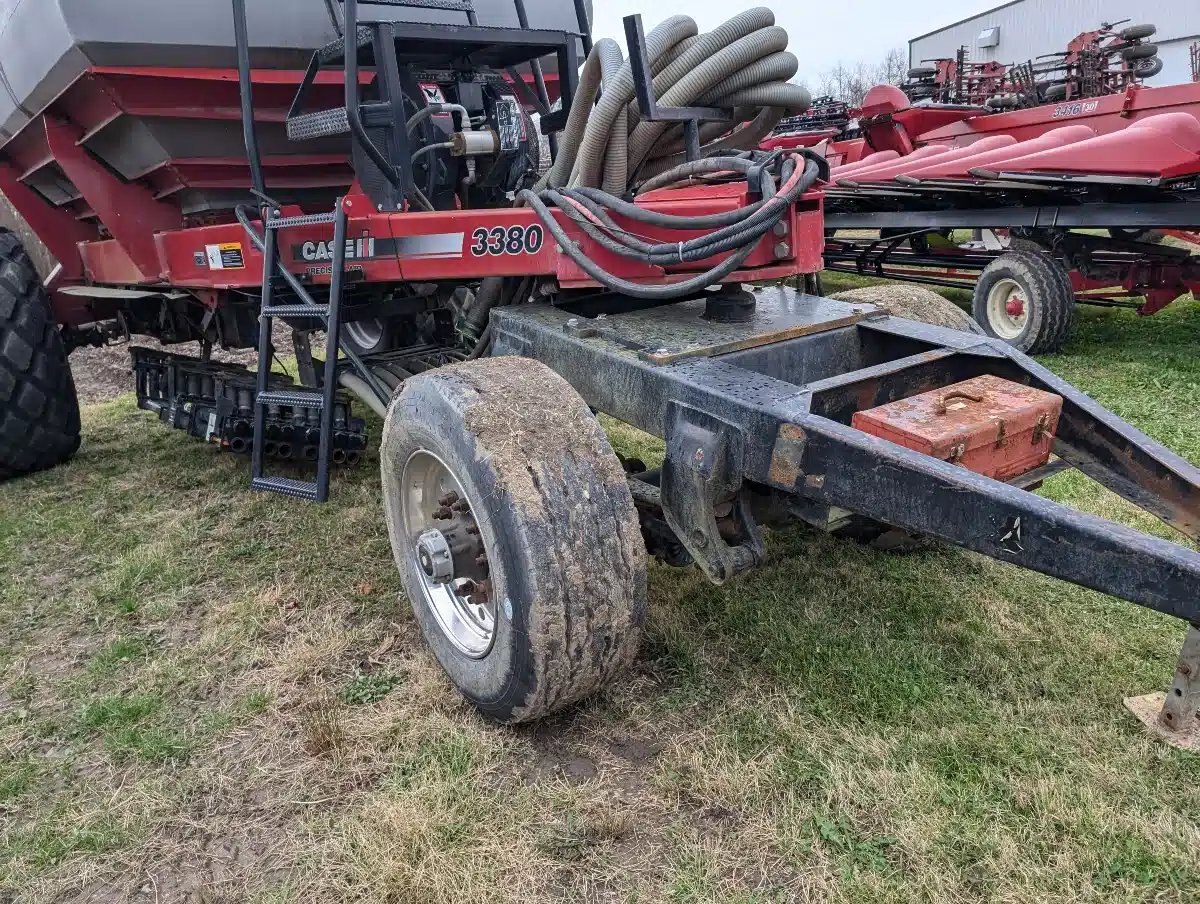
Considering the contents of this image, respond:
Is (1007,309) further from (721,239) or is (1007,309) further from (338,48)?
(338,48)

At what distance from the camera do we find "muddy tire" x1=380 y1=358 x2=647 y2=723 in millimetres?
2125

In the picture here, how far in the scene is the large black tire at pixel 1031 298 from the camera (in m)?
6.35

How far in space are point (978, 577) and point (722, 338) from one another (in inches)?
52.8

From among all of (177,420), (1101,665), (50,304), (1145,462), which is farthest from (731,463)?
(50,304)

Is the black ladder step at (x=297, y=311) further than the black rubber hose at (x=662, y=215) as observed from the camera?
Yes

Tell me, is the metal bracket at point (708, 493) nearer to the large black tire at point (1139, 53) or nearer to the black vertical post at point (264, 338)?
the black vertical post at point (264, 338)

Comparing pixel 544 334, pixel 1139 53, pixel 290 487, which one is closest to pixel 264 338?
pixel 290 487

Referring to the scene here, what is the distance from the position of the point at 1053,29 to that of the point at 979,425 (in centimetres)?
3765

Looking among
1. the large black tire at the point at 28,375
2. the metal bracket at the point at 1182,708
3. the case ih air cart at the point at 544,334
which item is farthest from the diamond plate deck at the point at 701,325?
the large black tire at the point at 28,375

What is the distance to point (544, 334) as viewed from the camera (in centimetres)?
283

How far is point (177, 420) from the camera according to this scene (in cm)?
460

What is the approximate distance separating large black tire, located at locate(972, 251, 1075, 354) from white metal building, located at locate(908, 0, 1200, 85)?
23.8 meters

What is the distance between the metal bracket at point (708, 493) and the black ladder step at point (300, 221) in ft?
6.10

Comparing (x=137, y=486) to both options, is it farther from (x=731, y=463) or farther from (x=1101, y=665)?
(x=1101, y=665)
